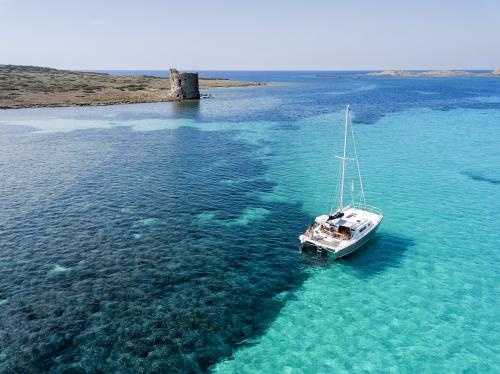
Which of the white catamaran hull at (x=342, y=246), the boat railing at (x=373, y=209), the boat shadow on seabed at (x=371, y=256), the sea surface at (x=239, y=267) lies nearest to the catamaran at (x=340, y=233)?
the white catamaran hull at (x=342, y=246)

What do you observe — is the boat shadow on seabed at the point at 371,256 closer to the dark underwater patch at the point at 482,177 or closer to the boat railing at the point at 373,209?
the boat railing at the point at 373,209

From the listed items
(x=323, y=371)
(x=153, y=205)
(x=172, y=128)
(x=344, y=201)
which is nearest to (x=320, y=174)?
(x=344, y=201)

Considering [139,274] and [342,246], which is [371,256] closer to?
[342,246]

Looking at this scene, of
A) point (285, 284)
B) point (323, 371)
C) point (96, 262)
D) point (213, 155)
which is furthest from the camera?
point (213, 155)

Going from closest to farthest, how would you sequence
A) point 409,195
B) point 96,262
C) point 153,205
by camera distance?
point 96,262, point 153,205, point 409,195

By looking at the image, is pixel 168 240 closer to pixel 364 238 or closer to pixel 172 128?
pixel 364 238
